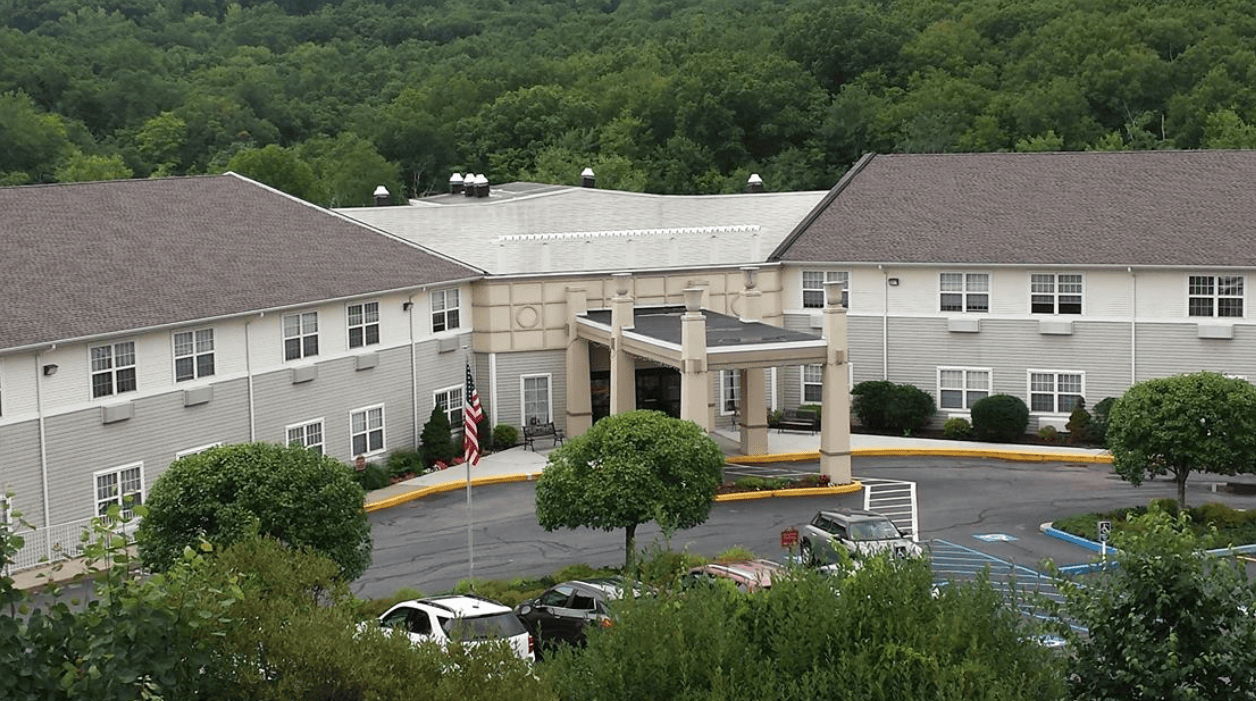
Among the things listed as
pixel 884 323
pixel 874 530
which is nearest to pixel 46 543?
pixel 874 530

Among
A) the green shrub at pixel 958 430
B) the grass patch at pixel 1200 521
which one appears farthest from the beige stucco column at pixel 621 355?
the grass patch at pixel 1200 521

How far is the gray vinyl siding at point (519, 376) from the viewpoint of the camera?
171ft

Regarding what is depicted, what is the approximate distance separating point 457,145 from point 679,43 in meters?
26.8

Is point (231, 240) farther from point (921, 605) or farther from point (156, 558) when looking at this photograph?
point (921, 605)

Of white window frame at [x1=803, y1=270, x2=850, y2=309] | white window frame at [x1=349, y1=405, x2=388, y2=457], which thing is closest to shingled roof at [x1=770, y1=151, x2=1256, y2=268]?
white window frame at [x1=803, y1=270, x2=850, y2=309]

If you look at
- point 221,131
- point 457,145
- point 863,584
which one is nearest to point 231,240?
point 863,584

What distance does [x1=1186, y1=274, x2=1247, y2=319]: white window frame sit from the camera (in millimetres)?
50625

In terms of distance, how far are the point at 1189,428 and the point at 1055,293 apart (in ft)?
44.1

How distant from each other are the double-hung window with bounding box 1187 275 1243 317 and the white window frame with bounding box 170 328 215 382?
88.9 feet

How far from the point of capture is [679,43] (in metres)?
134

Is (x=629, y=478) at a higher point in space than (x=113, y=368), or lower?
lower

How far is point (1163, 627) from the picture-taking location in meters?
19.3

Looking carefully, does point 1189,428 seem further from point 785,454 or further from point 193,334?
point 193,334

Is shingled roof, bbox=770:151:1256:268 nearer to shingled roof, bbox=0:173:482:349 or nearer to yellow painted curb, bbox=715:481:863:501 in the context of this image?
yellow painted curb, bbox=715:481:863:501
